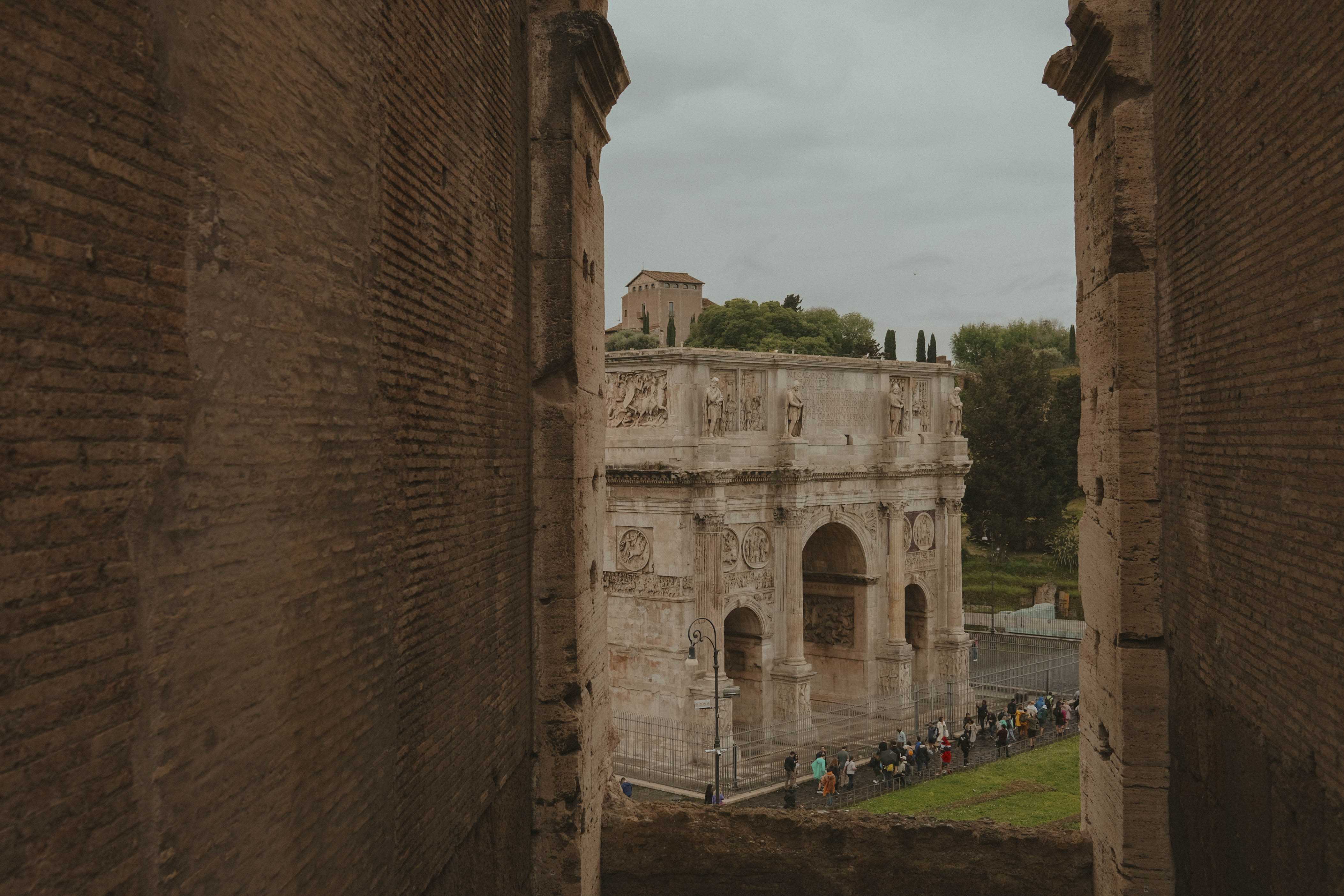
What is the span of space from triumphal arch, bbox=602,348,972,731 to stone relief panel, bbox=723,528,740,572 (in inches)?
1.5

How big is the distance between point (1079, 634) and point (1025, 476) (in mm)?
9372

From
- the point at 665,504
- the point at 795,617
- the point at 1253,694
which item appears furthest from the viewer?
the point at 795,617

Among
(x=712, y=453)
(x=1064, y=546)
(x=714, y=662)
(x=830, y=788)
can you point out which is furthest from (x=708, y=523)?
(x=1064, y=546)

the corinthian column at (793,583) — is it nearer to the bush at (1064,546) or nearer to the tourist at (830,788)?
the tourist at (830,788)

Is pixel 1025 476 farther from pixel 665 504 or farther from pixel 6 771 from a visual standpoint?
pixel 6 771

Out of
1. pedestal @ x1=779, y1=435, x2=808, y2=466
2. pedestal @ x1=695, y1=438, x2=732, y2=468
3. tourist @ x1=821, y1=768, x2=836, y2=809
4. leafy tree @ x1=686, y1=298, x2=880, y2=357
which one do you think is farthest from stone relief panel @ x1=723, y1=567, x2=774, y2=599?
leafy tree @ x1=686, y1=298, x2=880, y2=357

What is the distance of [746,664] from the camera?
977 inches

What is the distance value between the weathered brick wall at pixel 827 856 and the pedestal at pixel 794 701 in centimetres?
1705

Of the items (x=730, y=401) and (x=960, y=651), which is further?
(x=960, y=651)

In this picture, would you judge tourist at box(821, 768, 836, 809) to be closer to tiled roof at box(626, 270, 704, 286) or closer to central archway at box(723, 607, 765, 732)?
central archway at box(723, 607, 765, 732)

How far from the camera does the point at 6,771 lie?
211cm

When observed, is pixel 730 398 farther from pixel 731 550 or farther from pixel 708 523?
pixel 731 550

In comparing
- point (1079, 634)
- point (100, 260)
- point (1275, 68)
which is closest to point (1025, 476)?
point (1079, 634)

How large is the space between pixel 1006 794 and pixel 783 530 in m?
8.05
